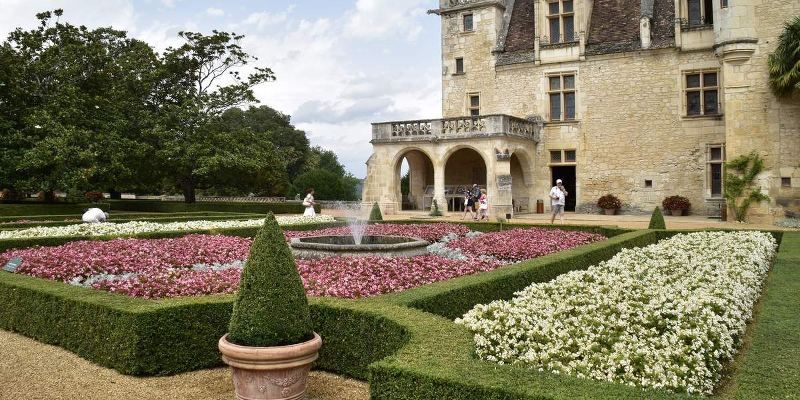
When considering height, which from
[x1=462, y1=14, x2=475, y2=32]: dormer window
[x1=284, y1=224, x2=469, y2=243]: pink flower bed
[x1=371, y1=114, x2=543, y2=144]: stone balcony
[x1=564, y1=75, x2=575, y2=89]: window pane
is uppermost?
[x1=462, y1=14, x2=475, y2=32]: dormer window

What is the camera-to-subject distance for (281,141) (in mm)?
59844

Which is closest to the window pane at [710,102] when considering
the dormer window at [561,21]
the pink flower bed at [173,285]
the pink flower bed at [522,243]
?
the dormer window at [561,21]

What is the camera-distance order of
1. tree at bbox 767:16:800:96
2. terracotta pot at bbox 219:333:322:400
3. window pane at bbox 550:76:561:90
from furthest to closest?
window pane at bbox 550:76:561:90, tree at bbox 767:16:800:96, terracotta pot at bbox 219:333:322:400

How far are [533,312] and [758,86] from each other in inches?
774

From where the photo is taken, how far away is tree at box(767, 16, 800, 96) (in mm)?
19484

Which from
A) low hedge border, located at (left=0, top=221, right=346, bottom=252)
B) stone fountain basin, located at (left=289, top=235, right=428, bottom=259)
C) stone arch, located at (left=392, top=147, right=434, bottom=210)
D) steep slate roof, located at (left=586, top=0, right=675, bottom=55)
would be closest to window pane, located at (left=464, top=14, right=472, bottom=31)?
steep slate roof, located at (left=586, top=0, right=675, bottom=55)

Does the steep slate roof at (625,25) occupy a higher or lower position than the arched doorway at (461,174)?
higher

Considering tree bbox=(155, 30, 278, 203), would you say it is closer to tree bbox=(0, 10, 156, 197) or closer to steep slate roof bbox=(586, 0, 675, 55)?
tree bbox=(0, 10, 156, 197)

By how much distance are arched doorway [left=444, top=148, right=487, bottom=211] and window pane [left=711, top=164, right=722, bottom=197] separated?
948 cm

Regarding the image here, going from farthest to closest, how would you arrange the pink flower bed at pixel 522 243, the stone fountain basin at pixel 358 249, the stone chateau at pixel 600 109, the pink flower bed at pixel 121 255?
1. the stone chateau at pixel 600 109
2. the pink flower bed at pixel 522 243
3. the stone fountain basin at pixel 358 249
4. the pink flower bed at pixel 121 255

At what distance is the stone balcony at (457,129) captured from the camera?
24594mm

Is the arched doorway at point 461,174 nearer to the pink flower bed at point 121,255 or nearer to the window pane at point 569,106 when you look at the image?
the window pane at point 569,106

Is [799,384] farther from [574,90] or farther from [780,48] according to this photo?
[574,90]

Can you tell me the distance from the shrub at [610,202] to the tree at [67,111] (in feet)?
66.0
